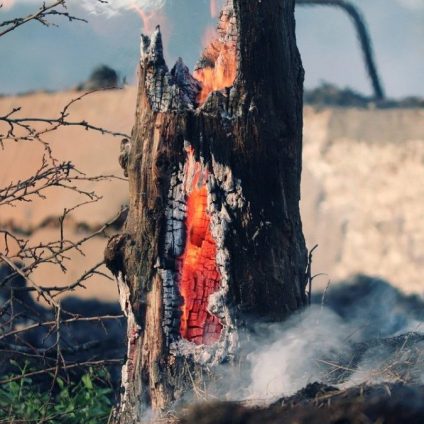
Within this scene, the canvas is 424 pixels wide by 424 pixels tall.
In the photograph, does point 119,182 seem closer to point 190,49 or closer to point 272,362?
point 190,49

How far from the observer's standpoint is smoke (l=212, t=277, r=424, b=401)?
4238 millimetres

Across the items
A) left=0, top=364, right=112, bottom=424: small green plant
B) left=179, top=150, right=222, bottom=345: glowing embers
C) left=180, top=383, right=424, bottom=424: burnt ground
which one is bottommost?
left=0, top=364, right=112, bottom=424: small green plant

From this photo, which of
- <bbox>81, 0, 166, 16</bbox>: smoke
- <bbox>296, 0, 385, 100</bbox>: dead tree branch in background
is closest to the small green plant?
<bbox>81, 0, 166, 16</bbox>: smoke

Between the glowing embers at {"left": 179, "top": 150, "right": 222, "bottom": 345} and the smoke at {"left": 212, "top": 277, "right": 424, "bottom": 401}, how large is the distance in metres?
0.26

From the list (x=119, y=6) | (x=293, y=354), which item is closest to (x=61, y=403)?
(x=293, y=354)

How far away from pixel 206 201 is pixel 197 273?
15.1 inches

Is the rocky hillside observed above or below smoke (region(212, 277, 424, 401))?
above

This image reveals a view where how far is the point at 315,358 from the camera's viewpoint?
459cm

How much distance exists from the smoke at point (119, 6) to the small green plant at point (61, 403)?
3860 millimetres

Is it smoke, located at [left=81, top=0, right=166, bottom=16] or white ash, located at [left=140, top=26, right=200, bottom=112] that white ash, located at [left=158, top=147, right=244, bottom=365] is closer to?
white ash, located at [left=140, top=26, right=200, bottom=112]

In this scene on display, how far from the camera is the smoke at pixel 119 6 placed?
29.7ft

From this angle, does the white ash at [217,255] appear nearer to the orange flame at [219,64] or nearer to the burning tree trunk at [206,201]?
the burning tree trunk at [206,201]

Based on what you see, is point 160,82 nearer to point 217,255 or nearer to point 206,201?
point 206,201

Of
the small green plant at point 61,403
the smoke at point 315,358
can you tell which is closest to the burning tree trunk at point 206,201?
the smoke at point 315,358
